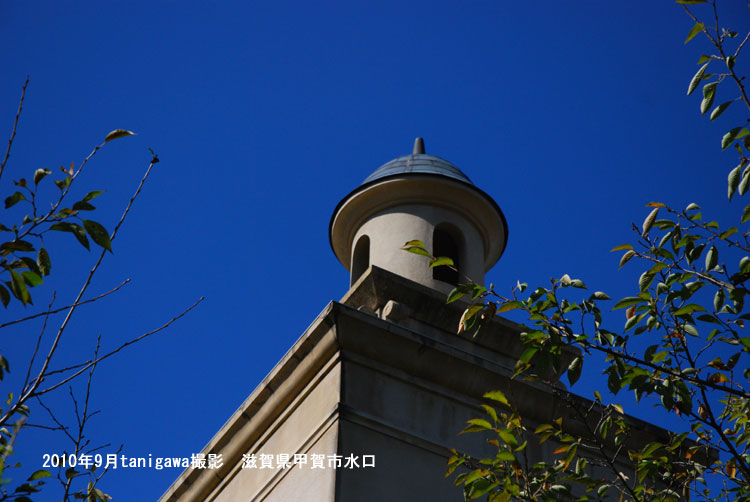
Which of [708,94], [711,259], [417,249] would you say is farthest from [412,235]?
[708,94]

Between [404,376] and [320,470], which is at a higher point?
[404,376]

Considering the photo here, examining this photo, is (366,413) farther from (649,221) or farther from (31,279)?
(31,279)

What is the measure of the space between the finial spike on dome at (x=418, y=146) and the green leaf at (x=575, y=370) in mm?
6740

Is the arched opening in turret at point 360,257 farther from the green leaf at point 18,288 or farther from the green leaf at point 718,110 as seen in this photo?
the green leaf at point 18,288

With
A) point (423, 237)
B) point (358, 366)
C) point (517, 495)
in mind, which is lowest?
point (517, 495)

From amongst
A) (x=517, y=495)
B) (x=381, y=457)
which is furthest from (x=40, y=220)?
(x=381, y=457)

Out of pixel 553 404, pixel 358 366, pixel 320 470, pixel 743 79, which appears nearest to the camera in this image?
pixel 743 79

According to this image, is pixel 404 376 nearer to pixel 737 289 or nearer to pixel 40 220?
pixel 737 289

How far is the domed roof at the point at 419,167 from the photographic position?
11219 millimetres

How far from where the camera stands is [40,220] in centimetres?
418

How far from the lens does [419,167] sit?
37.2 ft

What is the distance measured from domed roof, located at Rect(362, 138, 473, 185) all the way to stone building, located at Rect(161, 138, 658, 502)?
8.40 ft

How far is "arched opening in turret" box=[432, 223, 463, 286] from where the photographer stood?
10765 millimetres

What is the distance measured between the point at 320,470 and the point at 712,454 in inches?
151
